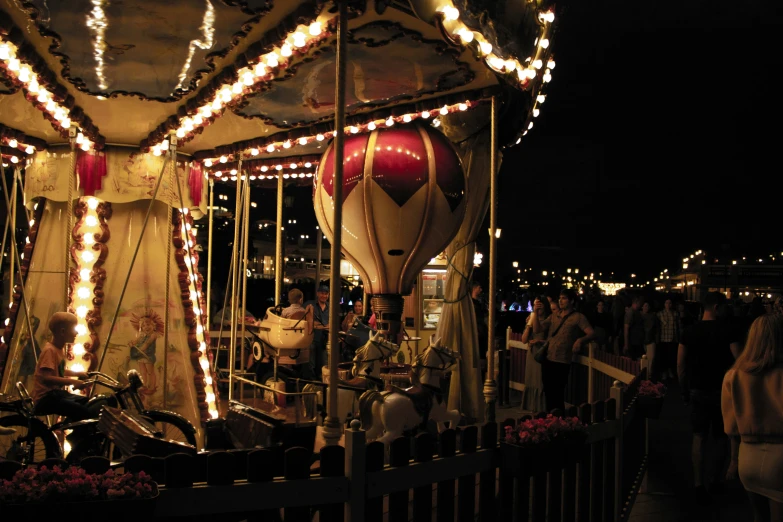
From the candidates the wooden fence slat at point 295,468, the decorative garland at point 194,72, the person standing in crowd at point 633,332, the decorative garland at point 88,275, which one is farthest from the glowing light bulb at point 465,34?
the person standing in crowd at point 633,332

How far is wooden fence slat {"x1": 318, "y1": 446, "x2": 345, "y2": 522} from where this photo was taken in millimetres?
3496

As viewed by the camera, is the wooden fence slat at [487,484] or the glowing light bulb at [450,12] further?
the glowing light bulb at [450,12]

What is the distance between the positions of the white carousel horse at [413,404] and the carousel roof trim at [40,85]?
3719 millimetres

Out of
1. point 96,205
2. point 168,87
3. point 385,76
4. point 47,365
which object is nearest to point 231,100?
point 168,87

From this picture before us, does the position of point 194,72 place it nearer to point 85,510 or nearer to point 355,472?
point 355,472

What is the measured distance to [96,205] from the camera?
800 cm

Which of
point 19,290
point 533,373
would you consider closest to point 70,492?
point 19,290

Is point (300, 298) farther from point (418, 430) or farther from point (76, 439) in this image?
point (76, 439)

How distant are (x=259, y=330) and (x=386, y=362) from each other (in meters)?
2.82

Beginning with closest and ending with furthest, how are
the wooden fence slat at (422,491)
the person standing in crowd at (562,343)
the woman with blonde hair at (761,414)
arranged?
the wooden fence slat at (422,491)
the woman with blonde hair at (761,414)
the person standing in crowd at (562,343)

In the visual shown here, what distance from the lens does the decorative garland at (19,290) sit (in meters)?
7.87

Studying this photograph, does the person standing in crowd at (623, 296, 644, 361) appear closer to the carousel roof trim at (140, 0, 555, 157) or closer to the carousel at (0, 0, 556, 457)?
the carousel at (0, 0, 556, 457)

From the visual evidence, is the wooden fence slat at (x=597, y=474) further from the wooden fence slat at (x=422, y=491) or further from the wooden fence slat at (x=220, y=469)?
the wooden fence slat at (x=220, y=469)

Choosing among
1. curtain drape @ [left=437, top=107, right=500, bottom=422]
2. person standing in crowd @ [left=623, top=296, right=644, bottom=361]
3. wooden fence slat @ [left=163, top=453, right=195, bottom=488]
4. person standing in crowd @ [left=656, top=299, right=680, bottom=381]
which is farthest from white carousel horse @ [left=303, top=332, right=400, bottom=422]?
person standing in crowd @ [left=656, top=299, right=680, bottom=381]
